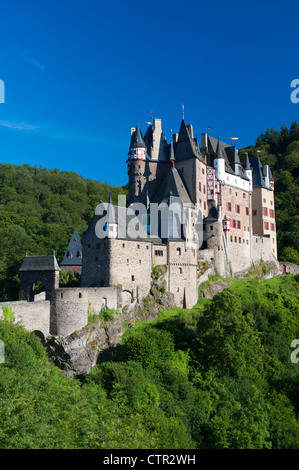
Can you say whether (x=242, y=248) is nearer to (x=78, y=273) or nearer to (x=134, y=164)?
(x=134, y=164)

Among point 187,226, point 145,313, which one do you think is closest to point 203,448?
point 145,313

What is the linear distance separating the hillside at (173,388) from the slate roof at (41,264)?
7043mm

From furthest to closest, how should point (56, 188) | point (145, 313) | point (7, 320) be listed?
point (56, 188), point (145, 313), point (7, 320)

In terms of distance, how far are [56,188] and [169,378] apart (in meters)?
64.2

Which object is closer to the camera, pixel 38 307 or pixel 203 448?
pixel 203 448

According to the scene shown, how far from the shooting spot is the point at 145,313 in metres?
44.8

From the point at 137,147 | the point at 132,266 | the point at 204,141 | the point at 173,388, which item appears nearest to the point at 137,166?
the point at 137,147

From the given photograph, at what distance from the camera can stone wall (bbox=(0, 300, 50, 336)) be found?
36.2 metres

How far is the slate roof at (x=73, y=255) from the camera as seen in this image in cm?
5347

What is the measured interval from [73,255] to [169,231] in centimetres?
1129

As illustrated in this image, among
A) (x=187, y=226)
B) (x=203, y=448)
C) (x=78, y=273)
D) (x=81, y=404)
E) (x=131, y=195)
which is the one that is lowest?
(x=203, y=448)

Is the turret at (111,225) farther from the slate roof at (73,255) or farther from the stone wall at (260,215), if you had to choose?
the stone wall at (260,215)

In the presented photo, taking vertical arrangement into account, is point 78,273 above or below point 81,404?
above

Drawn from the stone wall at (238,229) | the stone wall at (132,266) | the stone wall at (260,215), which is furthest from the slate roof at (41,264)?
the stone wall at (260,215)
